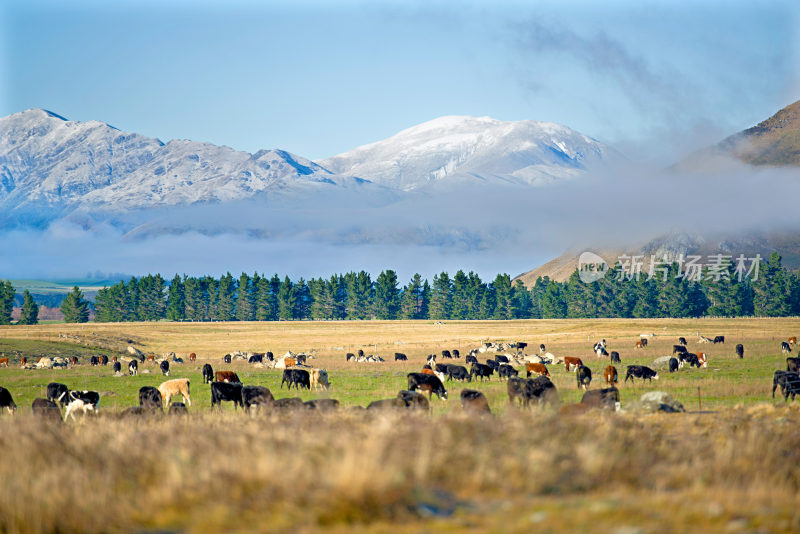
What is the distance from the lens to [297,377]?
38.1 metres

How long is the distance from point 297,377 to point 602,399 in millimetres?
19140

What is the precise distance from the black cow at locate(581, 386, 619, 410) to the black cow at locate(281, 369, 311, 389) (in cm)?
1833

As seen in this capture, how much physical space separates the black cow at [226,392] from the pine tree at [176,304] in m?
138

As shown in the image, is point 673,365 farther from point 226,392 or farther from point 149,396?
point 149,396

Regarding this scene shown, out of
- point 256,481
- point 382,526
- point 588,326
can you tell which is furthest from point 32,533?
point 588,326

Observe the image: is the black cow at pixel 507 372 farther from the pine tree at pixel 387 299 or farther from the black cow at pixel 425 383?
the pine tree at pixel 387 299

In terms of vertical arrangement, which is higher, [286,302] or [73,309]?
[286,302]

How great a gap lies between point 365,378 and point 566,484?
30632 millimetres

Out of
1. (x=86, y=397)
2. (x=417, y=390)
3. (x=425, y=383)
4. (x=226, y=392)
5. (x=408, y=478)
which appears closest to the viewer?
(x=408, y=478)

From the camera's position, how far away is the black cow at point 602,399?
22.4 meters

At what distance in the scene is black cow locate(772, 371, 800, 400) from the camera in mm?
27234

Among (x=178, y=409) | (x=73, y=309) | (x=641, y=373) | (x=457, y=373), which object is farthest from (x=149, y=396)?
(x=73, y=309)

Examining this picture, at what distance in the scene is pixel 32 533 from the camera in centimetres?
881

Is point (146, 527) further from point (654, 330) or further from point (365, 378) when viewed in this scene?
point (654, 330)
